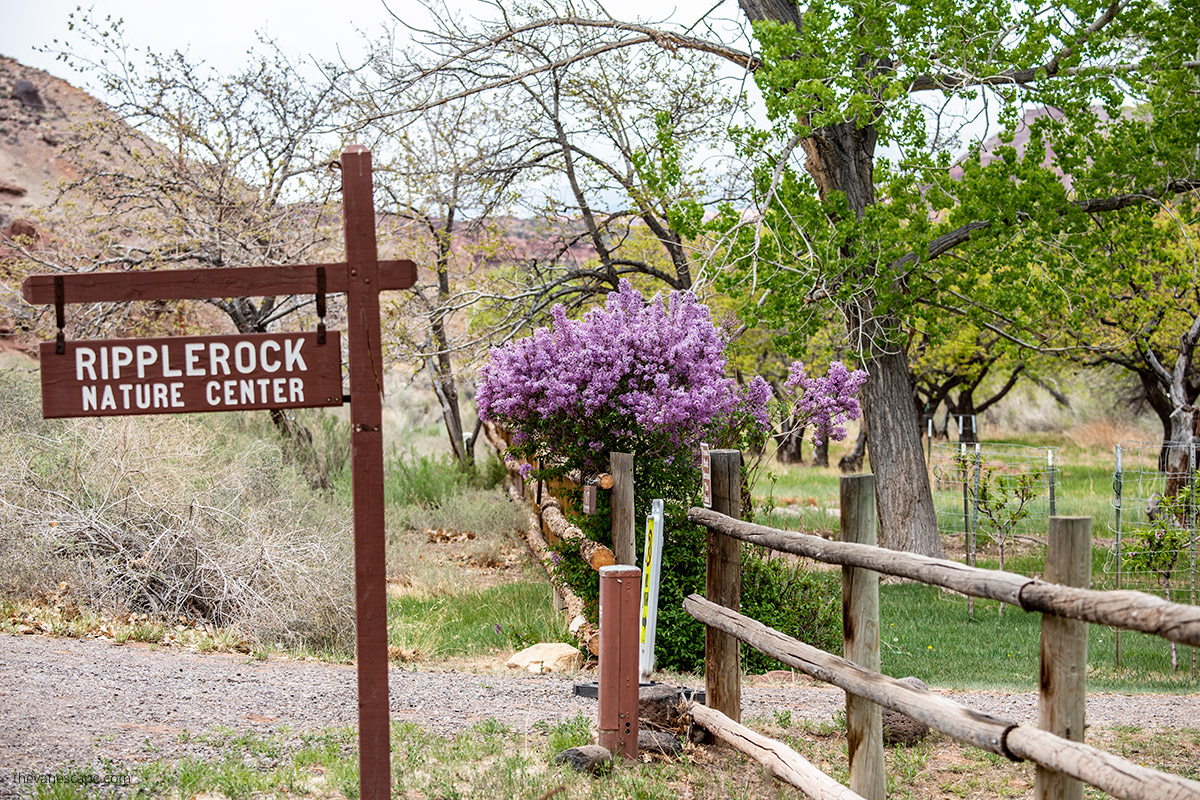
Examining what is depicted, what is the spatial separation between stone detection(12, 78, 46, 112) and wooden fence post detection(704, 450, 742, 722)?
31757 millimetres

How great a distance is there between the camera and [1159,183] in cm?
1255

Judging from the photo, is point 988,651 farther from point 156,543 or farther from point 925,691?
point 156,543

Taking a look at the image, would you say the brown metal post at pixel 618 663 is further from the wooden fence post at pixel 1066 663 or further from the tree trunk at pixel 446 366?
the tree trunk at pixel 446 366

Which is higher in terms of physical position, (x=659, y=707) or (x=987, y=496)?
(x=987, y=496)

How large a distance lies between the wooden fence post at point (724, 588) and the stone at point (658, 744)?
337 millimetres

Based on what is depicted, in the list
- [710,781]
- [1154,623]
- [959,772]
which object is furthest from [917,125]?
[1154,623]

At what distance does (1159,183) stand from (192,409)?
490 inches

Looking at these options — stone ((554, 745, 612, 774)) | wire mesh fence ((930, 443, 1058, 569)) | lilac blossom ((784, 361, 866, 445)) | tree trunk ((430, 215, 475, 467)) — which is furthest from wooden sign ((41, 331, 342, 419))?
tree trunk ((430, 215, 475, 467))

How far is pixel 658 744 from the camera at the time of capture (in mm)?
5266

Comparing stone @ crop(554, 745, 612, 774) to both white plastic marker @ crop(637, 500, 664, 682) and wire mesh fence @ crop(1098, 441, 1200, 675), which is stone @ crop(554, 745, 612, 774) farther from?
wire mesh fence @ crop(1098, 441, 1200, 675)

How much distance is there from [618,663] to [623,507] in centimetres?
279

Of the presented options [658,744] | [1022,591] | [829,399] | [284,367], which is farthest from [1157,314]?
[284,367]

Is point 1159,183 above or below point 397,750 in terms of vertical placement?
above

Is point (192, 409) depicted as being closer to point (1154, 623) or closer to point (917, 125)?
point (1154, 623)
